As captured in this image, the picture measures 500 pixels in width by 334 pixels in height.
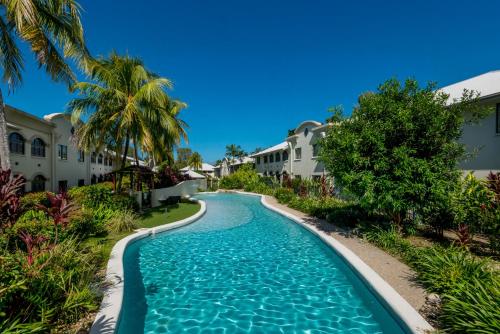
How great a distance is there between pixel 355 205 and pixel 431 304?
1014cm

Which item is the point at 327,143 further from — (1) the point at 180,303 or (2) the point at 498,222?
(1) the point at 180,303

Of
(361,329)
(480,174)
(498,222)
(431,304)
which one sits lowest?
(361,329)

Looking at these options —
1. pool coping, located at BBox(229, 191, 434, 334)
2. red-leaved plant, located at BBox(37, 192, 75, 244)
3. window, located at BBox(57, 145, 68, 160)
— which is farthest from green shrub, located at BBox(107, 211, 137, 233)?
window, located at BBox(57, 145, 68, 160)

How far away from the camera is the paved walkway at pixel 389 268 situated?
5473 mm

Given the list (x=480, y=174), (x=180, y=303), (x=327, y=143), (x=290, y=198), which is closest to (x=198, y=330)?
(x=180, y=303)

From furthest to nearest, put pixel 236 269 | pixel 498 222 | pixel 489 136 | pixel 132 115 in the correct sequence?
pixel 132 115 → pixel 489 136 → pixel 236 269 → pixel 498 222

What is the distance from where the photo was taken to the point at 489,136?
1158 centimetres

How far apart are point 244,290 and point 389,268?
13.7 feet

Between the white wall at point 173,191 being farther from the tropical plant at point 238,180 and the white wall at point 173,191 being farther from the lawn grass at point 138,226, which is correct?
the tropical plant at point 238,180

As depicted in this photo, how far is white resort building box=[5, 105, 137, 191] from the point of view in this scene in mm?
16250

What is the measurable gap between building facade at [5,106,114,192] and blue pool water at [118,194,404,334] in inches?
475

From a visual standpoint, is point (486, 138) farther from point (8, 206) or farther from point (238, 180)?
point (238, 180)

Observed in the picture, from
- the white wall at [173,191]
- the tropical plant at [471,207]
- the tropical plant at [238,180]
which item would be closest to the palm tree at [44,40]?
the white wall at [173,191]

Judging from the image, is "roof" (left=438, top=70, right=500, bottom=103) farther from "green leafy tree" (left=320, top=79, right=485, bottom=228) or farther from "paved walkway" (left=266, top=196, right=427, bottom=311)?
"paved walkway" (left=266, top=196, right=427, bottom=311)
